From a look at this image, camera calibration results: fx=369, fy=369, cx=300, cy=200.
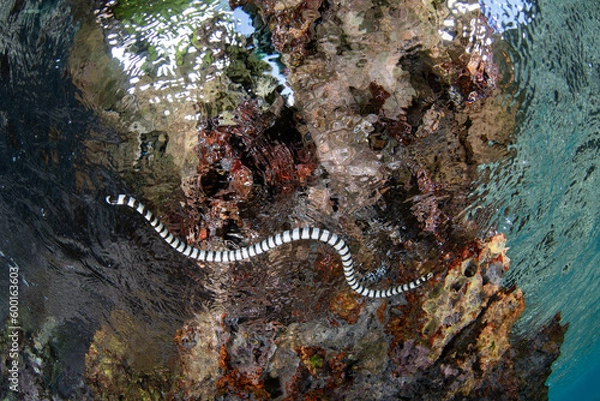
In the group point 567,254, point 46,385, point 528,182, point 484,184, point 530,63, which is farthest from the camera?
point 567,254

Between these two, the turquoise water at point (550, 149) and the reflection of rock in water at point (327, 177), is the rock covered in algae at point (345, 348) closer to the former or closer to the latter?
the reflection of rock in water at point (327, 177)

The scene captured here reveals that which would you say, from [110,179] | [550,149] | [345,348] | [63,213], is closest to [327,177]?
[110,179]

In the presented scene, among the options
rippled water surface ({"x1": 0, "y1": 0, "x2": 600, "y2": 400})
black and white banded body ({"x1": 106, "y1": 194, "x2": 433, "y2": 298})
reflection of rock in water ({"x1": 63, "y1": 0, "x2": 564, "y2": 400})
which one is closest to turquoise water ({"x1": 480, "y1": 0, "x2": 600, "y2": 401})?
rippled water surface ({"x1": 0, "y1": 0, "x2": 600, "y2": 400})

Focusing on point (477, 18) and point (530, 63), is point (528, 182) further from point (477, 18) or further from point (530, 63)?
point (477, 18)

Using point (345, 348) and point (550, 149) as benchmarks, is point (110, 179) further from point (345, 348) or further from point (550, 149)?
point (550, 149)

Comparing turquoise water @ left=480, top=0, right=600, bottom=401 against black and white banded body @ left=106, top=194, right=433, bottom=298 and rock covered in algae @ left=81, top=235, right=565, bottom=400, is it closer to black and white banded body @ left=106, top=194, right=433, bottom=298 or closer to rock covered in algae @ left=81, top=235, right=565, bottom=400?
rock covered in algae @ left=81, top=235, right=565, bottom=400

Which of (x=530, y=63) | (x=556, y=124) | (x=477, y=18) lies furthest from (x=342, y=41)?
(x=556, y=124)
